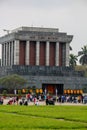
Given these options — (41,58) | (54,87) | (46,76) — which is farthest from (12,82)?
(41,58)

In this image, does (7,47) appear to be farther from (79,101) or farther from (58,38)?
(79,101)

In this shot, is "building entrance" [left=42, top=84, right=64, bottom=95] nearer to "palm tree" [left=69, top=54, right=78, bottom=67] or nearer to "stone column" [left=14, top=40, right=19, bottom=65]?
"stone column" [left=14, top=40, right=19, bottom=65]

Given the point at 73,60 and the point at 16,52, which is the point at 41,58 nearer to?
the point at 16,52

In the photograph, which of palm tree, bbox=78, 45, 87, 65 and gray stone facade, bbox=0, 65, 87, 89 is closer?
gray stone facade, bbox=0, 65, 87, 89

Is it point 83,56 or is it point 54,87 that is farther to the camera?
point 83,56

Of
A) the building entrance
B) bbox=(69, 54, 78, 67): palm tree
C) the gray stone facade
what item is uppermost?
bbox=(69, 54, 78, 67): palm tree

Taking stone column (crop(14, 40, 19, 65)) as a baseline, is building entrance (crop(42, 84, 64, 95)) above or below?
below

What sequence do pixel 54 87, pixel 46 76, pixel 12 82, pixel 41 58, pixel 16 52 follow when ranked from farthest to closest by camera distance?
pixel 41 58, pixel 16 52, pixel 54 87, pixel 46 76, pixel 12 82

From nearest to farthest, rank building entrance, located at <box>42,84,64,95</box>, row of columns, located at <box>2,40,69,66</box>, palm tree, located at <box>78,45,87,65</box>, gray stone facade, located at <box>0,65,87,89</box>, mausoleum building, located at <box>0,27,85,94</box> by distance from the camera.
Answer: gray stone facade, located at <box>0,65,87,89</box>, mausoleum building, located at <box>0,27,85,94</box>, building entrance, located at <box>42,84,64,95</box>, row of columns, located at <box>2,40,69,66</box>, palm tree, located at <box>78,45,87,65</box>

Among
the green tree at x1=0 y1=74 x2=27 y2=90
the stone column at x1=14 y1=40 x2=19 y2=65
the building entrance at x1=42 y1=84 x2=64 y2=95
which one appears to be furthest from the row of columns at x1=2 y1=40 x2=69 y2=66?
the green tree at x1=0 y1=74 x2=27 y2=90

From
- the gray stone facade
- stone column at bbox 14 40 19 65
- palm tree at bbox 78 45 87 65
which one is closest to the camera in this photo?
the gray stone facade

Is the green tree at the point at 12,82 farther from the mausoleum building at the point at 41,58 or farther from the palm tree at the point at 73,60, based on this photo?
the palm tree at the point at 73,60

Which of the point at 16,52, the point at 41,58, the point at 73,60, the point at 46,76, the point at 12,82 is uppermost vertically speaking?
the point at 16,52

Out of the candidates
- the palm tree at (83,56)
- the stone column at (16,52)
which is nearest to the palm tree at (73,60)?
the palm tree at (83,56)
